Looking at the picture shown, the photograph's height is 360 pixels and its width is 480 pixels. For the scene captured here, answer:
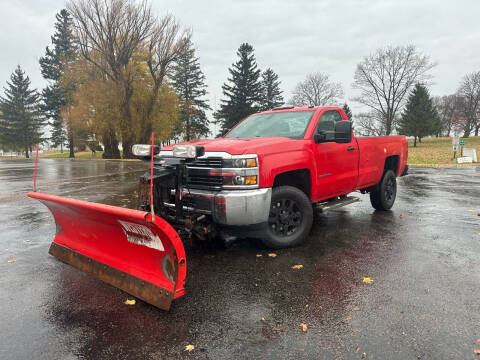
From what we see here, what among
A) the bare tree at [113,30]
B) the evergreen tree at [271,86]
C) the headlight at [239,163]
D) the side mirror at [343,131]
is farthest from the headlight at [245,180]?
the evergreen tree at [271,86]

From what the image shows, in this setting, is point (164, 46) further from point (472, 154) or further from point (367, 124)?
point (367, 124)

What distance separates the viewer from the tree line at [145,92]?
28672 millimetres

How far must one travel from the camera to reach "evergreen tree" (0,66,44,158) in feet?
173

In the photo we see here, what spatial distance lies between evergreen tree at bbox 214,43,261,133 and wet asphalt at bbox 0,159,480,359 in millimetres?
43012

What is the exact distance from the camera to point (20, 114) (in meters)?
52.9

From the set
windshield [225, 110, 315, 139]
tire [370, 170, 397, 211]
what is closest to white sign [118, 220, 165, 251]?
windshield [225, 110, 315, 139]

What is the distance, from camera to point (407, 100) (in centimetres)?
5169

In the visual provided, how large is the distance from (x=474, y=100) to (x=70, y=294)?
256ft

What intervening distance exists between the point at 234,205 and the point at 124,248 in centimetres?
126

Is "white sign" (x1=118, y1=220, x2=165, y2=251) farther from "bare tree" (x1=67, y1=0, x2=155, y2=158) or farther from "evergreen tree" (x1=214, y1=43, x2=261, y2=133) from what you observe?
Result: "evergreen tree" (x1=214, y1=43, x2=261, y2=133)

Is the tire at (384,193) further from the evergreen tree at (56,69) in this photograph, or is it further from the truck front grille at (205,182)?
the evergreen tree at (56,69)

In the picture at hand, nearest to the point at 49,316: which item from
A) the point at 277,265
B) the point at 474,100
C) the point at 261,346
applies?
the point at 261,346

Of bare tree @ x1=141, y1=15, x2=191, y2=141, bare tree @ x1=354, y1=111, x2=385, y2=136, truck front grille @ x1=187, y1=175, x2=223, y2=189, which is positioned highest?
bare tree @ x1=141, y1=15, x2=191, y2=141

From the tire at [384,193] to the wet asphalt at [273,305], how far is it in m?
1.69
